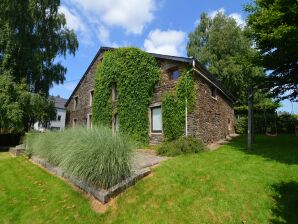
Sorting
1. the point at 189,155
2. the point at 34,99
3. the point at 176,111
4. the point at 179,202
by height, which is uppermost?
the point at 34,99

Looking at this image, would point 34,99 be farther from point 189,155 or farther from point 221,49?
point 221,49

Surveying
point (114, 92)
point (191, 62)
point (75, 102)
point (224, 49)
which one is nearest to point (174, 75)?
point (191, 62)

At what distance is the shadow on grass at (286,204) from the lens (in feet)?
17.3

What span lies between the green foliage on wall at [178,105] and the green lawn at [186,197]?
4.39 m

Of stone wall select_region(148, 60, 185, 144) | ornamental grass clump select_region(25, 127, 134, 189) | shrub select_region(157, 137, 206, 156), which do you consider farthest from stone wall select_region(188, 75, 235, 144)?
ornamental grass clump select_region(25, 127, 134, 189)

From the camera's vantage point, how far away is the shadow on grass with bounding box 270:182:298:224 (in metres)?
5.26

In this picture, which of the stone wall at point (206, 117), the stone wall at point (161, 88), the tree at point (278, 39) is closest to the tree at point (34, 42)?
the stone wall at point (161, 88)

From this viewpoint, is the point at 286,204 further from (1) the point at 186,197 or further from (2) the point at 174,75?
(2) the point at 174,75

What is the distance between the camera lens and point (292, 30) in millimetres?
10094

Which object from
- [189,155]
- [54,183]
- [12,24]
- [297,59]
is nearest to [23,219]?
[54,183]

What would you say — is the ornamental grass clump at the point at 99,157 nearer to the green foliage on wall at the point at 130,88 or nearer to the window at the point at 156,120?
the window at the point at 156,120

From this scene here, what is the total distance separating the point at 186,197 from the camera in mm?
6316

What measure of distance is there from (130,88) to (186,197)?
10810 mm

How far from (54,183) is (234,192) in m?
5.80
